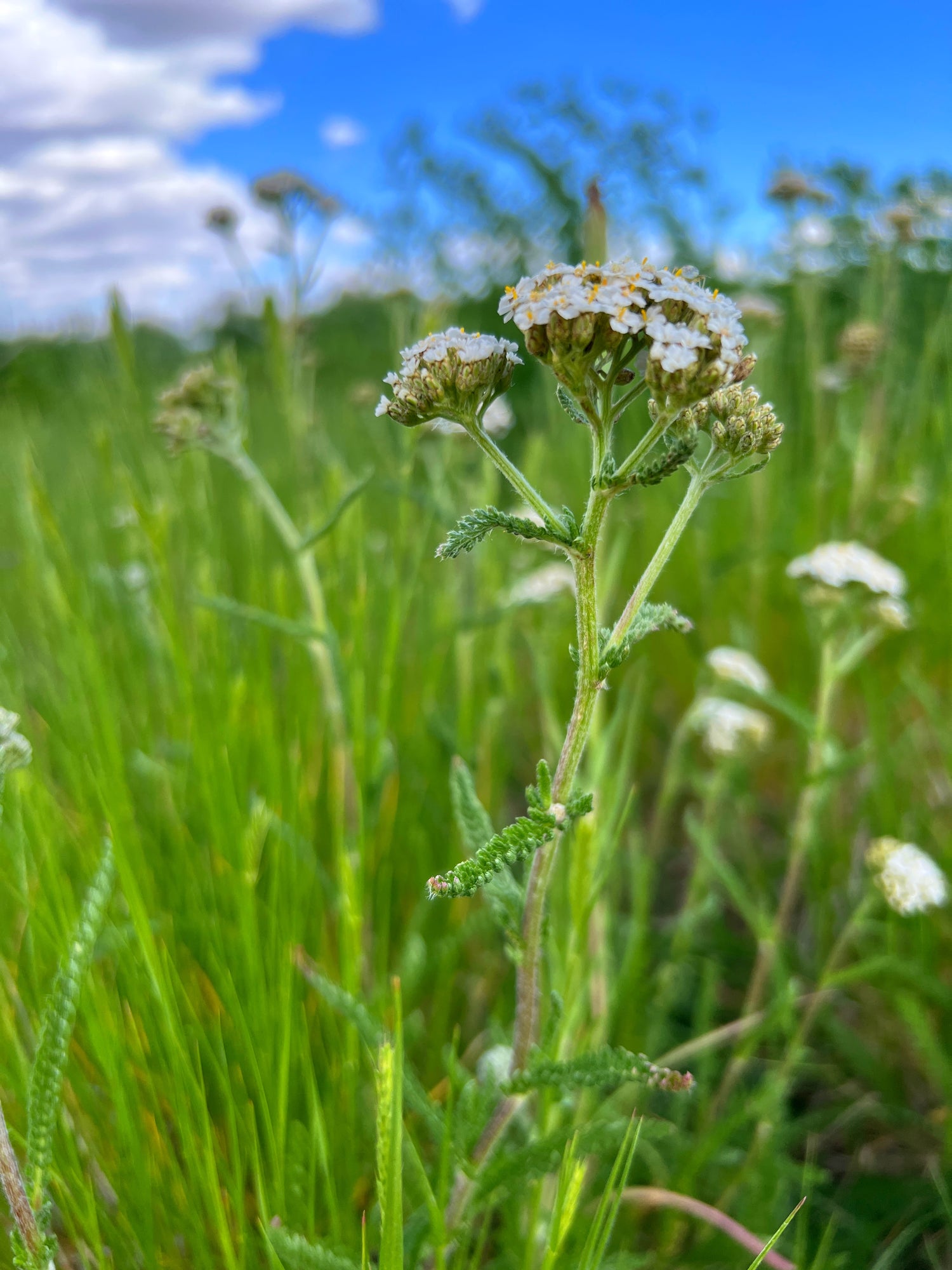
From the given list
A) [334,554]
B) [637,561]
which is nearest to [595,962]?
[334,554]

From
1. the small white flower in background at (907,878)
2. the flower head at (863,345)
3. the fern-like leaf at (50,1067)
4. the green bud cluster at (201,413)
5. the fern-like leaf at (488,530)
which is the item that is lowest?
the small white flower in background at (907,878)

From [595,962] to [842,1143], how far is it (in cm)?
75

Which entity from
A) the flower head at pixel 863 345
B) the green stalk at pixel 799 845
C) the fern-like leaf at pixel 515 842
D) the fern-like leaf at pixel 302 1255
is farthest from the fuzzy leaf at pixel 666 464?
the flower head at pixel 863 345

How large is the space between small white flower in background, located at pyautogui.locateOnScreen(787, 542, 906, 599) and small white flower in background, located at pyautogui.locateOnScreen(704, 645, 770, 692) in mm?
267

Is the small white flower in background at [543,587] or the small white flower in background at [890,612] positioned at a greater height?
the small white flower in background at [543,587]

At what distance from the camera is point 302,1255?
99cm

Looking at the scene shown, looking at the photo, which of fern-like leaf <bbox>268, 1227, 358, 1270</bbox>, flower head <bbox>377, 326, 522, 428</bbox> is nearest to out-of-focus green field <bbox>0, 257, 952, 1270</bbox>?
fern-like leaf <bbox>268, 1227, 358, 1270</bbox>

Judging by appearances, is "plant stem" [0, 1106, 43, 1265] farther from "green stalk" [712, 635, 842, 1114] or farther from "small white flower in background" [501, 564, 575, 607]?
"small white flower in background" [501, 564, 575, 607]

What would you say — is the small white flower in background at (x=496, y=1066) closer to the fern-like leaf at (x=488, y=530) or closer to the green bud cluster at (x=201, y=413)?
the fern-like leaf at (x=488, y=530)

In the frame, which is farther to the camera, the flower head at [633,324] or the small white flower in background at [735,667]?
the small white flower in background at [735,667]

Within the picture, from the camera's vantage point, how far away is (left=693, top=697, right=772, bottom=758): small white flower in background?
201 cm

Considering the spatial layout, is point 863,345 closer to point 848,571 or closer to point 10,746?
point 848,571

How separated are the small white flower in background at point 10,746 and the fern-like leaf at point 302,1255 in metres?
0.57

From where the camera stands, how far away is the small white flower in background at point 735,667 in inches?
81.2
